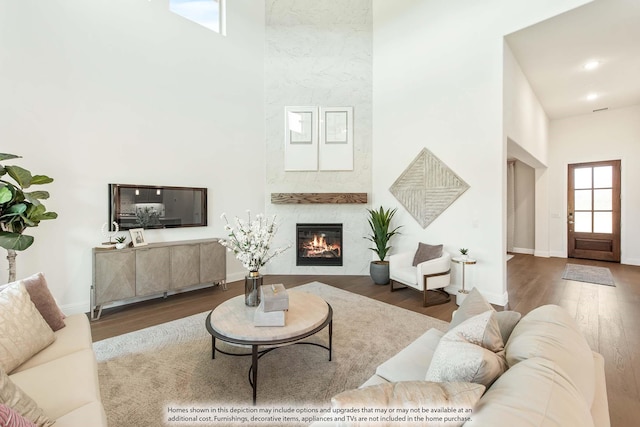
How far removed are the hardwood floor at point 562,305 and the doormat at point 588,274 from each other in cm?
11

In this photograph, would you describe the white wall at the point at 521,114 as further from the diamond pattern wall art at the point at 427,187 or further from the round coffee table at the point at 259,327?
the round coffee table at the point at 259,327

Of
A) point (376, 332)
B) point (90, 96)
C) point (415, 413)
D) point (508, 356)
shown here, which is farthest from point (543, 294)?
point (90, 96)

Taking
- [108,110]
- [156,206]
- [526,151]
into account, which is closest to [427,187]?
[526,151]

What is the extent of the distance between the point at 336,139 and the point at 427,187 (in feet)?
6.11

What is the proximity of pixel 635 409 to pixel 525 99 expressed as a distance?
4.40 metres

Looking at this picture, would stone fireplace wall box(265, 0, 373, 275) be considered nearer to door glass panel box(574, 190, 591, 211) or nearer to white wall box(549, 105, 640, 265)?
white wall box(549, 105, 640, 265)

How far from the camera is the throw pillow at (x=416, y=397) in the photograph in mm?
793

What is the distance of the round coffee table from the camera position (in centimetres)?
179

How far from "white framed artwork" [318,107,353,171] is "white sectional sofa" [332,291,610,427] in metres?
4.06

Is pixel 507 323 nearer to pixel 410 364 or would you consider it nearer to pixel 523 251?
pixel 410 364

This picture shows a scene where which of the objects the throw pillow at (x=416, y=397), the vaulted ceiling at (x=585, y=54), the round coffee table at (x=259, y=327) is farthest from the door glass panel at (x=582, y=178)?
the throw pillow at (x=416, y=397)

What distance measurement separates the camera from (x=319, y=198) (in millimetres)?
4922

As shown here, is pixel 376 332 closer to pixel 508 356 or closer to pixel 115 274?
pixel 508 356

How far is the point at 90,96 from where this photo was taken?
11.0ft
